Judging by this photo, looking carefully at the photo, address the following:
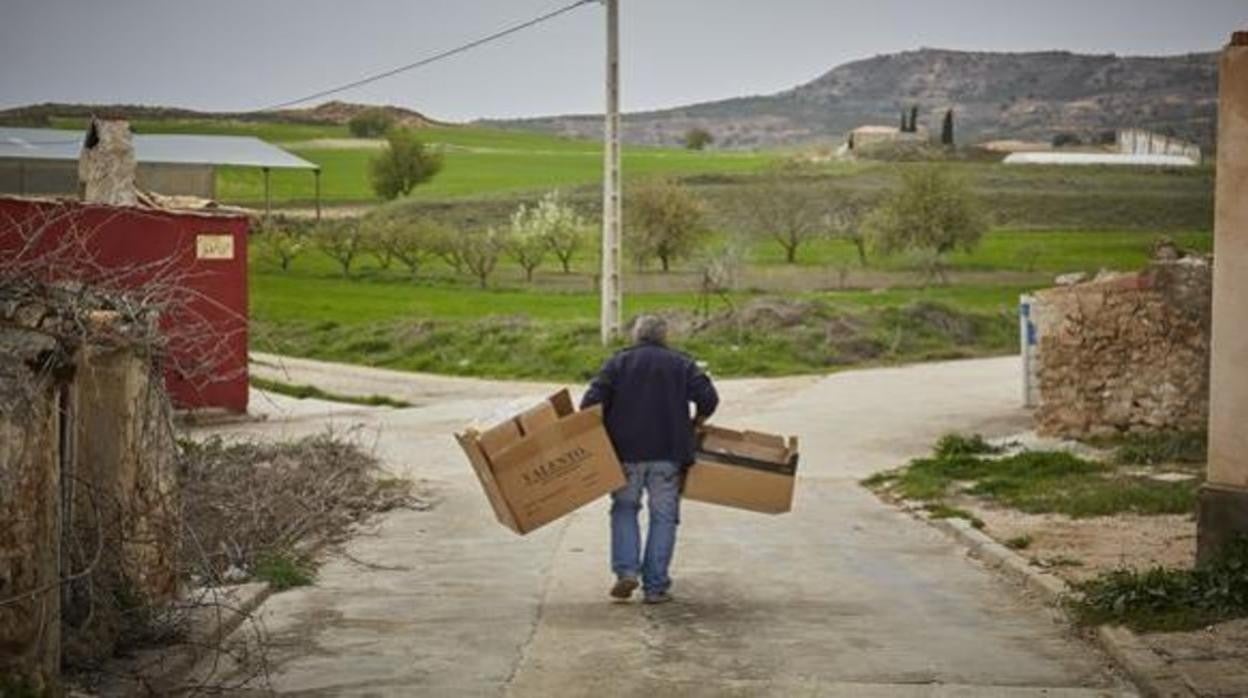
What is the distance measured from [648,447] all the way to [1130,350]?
11.3m

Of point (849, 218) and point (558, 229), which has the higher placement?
point (849, 218)

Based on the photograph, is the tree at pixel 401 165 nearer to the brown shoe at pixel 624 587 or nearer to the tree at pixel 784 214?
the tree at pixel 784 214

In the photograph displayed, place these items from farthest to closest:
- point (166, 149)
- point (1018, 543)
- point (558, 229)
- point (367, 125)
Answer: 1. point (367, 125)
2. point (558, 229)
3. point (166, 149)
4. point (1018, 543)

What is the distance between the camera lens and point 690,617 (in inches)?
520

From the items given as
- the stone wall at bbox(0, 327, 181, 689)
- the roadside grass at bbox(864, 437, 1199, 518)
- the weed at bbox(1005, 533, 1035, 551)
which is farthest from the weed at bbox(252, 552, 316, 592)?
the roadside grass at bbox(864, 437, 1199, 518)

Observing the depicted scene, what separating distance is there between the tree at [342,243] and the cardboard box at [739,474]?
55910 millimetres

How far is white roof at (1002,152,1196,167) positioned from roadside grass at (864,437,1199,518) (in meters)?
103

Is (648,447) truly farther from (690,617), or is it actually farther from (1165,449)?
(1165,449)

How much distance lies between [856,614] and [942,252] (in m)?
59.3

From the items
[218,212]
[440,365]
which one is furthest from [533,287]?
[218,212]

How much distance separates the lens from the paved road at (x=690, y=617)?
11.1 metres

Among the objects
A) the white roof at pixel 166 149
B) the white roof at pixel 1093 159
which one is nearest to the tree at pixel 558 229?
the white roof at pixel 166 149

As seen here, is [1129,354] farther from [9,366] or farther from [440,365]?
[440,365]

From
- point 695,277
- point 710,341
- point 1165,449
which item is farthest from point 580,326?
point 1165,449
